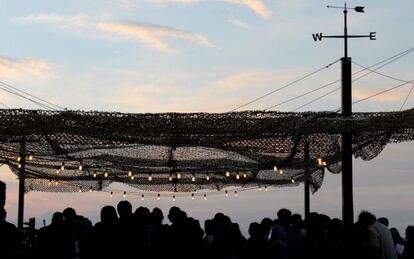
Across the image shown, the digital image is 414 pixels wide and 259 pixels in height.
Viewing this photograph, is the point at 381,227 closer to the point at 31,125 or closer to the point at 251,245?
the point at 251,245

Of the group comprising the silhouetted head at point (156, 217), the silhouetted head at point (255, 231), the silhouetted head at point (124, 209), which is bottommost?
the silhouetted head at point (255, 231)

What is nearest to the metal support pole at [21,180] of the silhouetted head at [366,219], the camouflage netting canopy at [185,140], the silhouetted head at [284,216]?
the camouflage netting canopy at [185,140]

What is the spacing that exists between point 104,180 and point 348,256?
1127 cm

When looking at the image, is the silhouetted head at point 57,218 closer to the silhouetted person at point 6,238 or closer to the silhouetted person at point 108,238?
the silhouetted person at point 6,238

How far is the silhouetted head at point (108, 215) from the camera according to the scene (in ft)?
33.2

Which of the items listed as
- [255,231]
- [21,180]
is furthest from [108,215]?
[21,180]

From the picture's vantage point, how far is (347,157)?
1541cm

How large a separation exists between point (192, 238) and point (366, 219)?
302 cm

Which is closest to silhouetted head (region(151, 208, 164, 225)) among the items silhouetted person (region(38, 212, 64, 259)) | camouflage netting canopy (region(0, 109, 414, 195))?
silhouetted person (region(38, 212, 64, 259))

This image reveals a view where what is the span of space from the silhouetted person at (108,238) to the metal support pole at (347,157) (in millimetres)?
6161

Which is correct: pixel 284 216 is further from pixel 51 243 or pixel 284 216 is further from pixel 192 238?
pixel 51 243

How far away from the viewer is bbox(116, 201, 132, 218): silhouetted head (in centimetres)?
1031

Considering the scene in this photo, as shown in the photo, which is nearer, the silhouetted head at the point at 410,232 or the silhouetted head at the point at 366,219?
the silhouetted head at the point at 366,219

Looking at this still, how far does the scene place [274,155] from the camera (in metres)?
17.2
